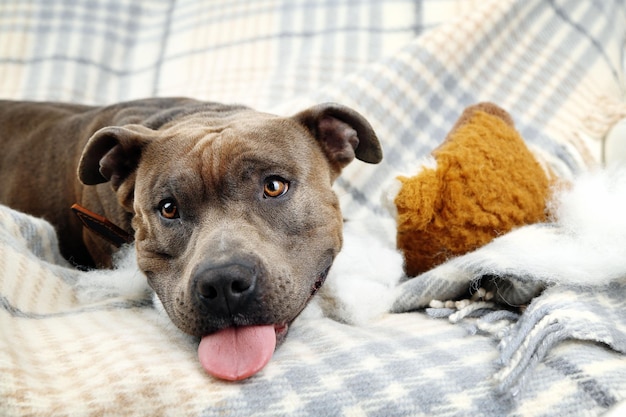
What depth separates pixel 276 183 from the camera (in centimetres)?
195

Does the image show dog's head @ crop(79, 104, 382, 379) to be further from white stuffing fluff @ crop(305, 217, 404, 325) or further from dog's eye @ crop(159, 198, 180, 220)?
white stuffing fluff @ crop(305, 217, 404, 325)

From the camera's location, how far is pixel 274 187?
195 cm

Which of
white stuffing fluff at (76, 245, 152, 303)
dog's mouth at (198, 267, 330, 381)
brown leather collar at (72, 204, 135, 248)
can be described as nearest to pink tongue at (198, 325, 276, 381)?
dog's mouth at (198, 267, 330, 381)

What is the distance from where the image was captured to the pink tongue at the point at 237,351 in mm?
1512

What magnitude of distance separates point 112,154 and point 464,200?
1.27 m

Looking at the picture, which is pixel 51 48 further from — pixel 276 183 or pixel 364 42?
pixel 276 183

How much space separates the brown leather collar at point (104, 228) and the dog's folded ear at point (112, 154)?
0.49 ft

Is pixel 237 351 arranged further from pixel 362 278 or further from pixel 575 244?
pixel 575 244

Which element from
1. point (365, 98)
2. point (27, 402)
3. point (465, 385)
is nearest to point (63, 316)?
point (27, 402)

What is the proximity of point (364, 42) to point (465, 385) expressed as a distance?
284 cm

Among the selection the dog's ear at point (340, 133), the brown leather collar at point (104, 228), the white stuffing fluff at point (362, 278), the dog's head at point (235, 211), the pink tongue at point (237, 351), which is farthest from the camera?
the brown leather collar at point (104, 228)

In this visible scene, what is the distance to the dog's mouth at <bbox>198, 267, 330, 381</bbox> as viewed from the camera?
1513 millimetres

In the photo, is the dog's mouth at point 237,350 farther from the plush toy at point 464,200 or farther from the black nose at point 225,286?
the plush toy at point 464,200

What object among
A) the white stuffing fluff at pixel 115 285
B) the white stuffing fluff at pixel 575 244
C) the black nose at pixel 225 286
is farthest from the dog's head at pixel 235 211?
the white stuffing fluff at pixel 575 244
